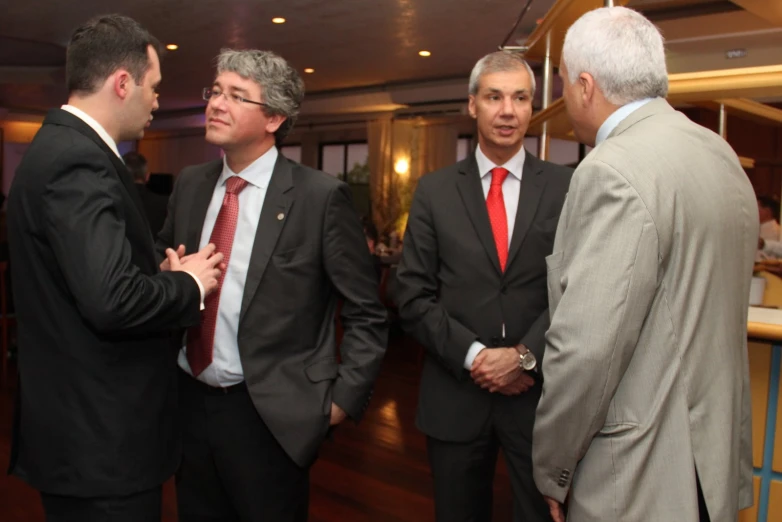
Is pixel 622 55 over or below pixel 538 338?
over

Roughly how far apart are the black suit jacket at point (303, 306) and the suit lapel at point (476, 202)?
0.33 metres

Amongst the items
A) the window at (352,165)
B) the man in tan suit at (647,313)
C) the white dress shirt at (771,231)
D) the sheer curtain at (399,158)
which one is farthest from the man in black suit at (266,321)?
the window at (352,165)

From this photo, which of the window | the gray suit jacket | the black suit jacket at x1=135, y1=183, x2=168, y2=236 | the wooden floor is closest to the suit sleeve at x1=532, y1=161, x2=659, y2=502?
the gray suit jacket

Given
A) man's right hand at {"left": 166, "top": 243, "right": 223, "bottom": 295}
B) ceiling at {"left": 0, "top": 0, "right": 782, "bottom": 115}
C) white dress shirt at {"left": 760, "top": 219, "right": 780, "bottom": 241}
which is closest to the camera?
man's right hand at {"left": 166, "top": 243, "right": 223, "bottom": 295}

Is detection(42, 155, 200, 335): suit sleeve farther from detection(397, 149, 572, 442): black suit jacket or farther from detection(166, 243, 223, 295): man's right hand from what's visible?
detection(397, 149, 572, 442): black suit jacket

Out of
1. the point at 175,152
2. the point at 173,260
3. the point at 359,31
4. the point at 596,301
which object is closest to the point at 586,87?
the point at 596,301

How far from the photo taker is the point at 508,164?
2115 millimetres

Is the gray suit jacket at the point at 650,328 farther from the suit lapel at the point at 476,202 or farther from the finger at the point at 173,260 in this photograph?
the finger at the point at 173,260

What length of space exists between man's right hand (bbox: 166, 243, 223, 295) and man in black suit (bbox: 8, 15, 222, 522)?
0.15 feet

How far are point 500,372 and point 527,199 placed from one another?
515 mm

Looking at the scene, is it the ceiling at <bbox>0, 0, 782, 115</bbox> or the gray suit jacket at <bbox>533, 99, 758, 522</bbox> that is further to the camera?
the ceiling at <bbox>0, 0, 782, 115</bbox>

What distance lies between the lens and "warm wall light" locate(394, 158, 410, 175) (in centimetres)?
1258

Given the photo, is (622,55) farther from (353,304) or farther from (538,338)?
(353,304)

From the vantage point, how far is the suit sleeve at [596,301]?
126 cm
